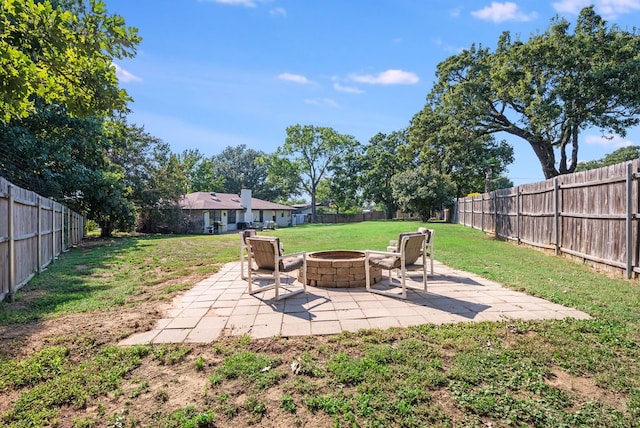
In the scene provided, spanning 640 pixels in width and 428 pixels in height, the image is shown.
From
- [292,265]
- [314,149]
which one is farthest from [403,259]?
[314,149]

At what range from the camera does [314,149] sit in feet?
150

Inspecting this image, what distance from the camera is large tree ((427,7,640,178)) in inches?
549

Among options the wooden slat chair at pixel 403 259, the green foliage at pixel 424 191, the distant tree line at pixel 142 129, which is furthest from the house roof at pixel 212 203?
the wooden slat chair at pixel 403 259

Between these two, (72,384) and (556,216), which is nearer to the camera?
(72,384)

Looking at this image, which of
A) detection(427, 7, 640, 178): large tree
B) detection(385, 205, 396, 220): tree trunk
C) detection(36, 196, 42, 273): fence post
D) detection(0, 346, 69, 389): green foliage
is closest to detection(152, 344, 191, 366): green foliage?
detection(0, 346, 69, 389): green foliage

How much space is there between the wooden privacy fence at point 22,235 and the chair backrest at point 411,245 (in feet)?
19.2

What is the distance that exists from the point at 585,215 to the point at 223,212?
27.8 m

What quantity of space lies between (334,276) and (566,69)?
15.9m

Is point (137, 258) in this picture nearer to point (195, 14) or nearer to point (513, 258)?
point (195, 14)

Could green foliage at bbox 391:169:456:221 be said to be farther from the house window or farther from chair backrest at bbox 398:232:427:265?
chair backrest at bbox 398:232:427:265

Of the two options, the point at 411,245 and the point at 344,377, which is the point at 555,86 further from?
the point at 344,377

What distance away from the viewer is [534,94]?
50.1 feet

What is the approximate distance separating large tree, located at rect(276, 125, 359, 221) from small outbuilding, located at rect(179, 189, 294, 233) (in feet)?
29.8

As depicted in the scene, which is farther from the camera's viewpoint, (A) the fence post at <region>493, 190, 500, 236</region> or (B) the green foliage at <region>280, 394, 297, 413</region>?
(A) the fence post at <region>493, 190, 500, 236</region>
